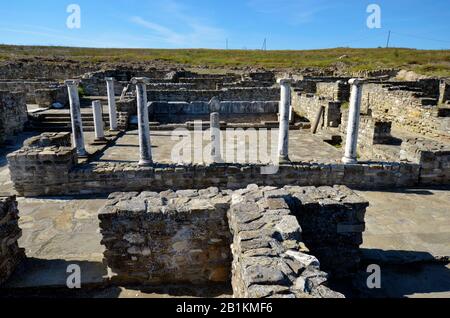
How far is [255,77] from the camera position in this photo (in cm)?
2894

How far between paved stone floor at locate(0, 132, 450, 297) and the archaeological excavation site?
0.03 metres

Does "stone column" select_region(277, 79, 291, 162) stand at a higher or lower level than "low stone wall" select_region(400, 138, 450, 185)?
higher

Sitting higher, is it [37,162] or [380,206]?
[37,162]

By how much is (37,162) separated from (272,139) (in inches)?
340

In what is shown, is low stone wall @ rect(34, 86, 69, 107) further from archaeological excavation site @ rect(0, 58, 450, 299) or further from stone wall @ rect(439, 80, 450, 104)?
stone wall @ rect(439, 80, 450, 104)

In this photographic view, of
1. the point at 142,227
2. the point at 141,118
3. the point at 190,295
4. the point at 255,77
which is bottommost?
the point at 190,295

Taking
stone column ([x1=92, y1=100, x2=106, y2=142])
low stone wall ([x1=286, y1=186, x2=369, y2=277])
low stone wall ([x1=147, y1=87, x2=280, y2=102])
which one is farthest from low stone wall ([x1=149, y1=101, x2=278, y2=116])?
low stone wall ([x1=286, y1=186, x2=369, y2=277])

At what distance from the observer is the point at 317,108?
15.4 metres

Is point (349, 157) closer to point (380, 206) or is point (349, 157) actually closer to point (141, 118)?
point (380, 206)

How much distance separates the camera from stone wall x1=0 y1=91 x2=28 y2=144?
1373 centimetres

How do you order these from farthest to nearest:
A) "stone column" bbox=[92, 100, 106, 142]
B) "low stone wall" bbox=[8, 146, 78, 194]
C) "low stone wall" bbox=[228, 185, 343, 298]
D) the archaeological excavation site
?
1. "stone column" bbox=[92, 100, 106, 142]
2. "low stone wall" bbox=[8, 146, 78, 194]
3. the archaeological excavation site
4. "low stone wall" bbox=[228, 185, 343, 298]

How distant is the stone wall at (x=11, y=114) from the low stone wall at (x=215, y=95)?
638 cm
